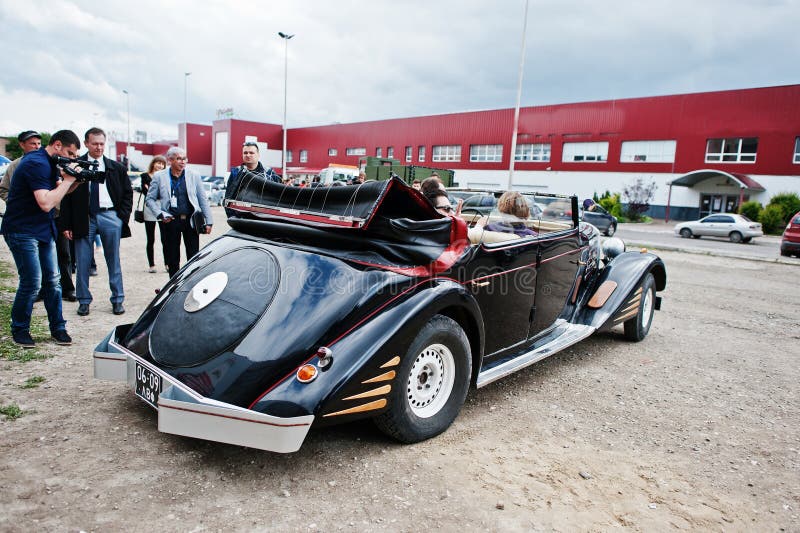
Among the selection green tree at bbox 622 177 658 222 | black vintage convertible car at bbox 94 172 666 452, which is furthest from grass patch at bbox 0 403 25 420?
green tree at bbox 622 177 658 222

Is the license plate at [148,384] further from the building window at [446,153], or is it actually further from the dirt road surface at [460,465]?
the building window at [446,153]

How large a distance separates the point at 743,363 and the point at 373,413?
413 cm

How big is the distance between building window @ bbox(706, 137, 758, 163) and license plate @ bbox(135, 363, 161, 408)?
3692 cm

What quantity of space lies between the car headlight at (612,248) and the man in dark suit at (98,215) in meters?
5.37

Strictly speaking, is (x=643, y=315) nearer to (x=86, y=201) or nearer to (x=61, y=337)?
(x=61, y=337)

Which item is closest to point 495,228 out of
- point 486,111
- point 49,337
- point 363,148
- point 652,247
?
point 49,337

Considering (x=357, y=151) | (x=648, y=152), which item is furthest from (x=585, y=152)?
(x=357, y=151)

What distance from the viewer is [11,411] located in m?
3.12

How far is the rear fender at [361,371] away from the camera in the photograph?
7.98ft

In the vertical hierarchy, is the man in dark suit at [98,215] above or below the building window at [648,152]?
below

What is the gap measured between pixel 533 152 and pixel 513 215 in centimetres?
3745

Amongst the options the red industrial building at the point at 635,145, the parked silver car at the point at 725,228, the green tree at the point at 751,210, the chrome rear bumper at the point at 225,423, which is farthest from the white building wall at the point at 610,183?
the chrome rear bumper at the point at 225,423

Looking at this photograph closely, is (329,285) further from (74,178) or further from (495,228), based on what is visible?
(74,178)

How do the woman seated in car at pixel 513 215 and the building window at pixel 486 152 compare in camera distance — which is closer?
the woman seated in car at pixel 513 215
